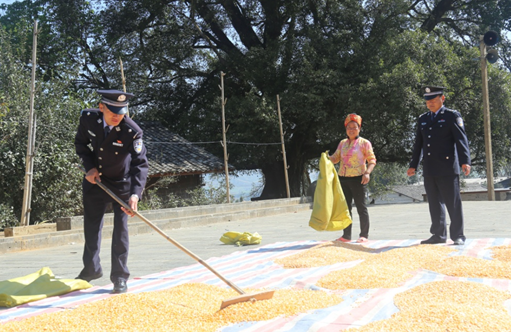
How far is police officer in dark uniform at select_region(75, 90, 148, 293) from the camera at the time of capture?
3817mm

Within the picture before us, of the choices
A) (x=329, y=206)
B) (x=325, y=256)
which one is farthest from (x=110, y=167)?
(x=329, y=206)

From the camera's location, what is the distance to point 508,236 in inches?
237

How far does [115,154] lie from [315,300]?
1880 mm

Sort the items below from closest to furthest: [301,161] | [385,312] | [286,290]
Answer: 1. [385,312]
2. [286,290]
3. [301,161]

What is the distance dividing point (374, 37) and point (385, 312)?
60.8 ft

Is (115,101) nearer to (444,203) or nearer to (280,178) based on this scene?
(444,203)

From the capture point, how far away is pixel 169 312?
2.95 metres

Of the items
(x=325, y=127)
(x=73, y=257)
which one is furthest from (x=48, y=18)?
(x=73, y=257)

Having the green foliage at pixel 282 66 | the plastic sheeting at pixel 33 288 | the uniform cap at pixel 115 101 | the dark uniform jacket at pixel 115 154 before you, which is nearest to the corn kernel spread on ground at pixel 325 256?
the dark uniform jacket at pixel 115 154

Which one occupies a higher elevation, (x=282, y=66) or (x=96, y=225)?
(x=282, y=66)

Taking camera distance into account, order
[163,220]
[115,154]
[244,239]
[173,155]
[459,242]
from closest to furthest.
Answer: [115,154]
[459,242]
[244,239]
[163,220]
[173,155]

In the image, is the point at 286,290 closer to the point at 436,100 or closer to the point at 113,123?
the point at 113,123

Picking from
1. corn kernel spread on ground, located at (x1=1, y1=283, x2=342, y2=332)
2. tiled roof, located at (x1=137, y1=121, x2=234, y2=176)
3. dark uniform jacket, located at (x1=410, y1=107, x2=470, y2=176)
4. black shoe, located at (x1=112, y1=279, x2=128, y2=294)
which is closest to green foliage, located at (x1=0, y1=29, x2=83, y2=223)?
tiled roof, located at (x1=137, y1=121, x2=234, y2=176)

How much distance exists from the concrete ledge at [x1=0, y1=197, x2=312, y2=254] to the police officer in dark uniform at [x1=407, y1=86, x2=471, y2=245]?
17.8ft
